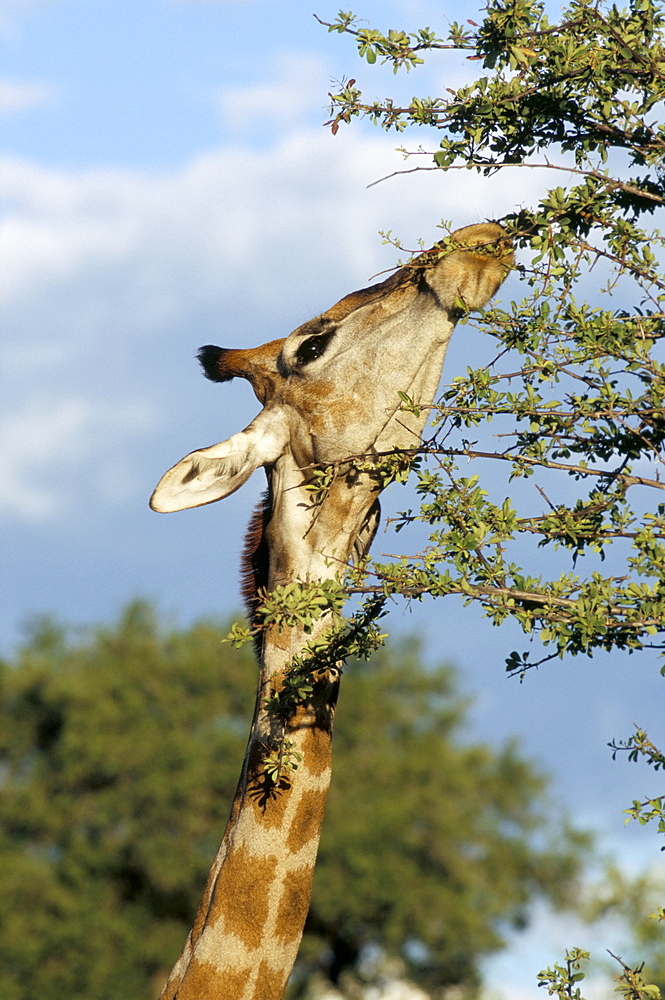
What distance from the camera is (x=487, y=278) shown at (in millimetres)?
5070

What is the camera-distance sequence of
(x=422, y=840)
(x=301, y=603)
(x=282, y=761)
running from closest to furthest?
(x=301, y=603) → (x=282, y=761) → (x=422, y=840)

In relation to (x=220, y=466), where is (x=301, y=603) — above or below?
below

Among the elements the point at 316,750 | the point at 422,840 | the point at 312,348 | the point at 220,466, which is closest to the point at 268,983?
the point at 316,750

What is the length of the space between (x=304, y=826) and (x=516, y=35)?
3.63 m

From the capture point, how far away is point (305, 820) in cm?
499

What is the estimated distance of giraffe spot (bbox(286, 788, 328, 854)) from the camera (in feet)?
16.3

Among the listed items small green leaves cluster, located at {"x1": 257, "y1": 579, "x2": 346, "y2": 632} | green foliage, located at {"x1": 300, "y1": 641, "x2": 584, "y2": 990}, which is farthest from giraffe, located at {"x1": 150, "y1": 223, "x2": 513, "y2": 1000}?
green foliage, located at {"x1": 300, "y1": 641, "x2": 584, "y2": 990}

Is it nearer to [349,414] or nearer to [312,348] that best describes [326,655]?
[349,414]

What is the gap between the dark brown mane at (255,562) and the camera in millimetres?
5441

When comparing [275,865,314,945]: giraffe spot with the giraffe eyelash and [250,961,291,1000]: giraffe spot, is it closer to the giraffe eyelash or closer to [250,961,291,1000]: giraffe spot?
[250,961,291,1000]: giraffe spot

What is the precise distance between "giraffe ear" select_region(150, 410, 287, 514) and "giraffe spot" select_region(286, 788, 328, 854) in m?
1.40

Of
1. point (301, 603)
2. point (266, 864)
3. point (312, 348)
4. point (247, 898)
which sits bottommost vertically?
point (247, 898)

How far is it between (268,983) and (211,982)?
0.25 metres

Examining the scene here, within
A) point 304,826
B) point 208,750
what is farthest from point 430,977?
point 304,826
